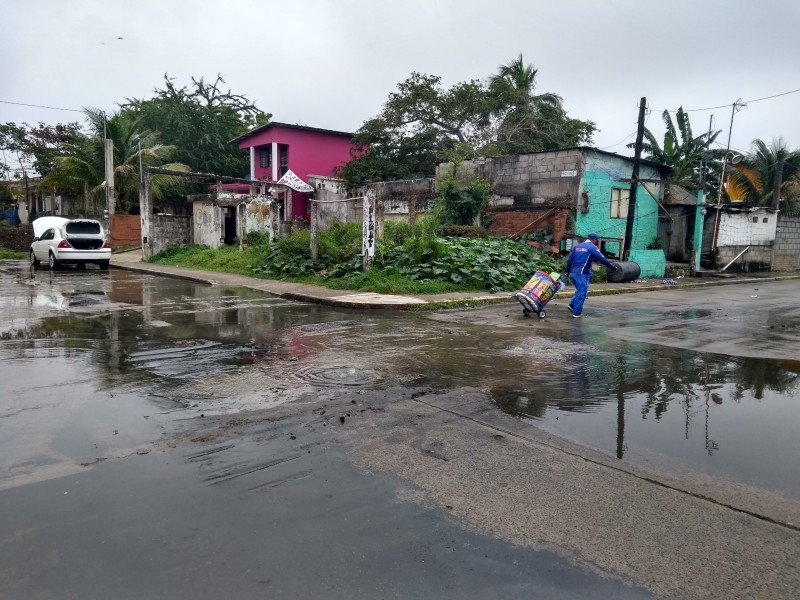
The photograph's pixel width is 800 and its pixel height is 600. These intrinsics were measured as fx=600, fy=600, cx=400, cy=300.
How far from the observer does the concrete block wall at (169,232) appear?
88.3 ft

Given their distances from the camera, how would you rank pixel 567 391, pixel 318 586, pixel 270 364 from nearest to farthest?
pixel 318 586
pixel 567 391
pixel 270 364

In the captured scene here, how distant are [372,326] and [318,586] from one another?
8169mm

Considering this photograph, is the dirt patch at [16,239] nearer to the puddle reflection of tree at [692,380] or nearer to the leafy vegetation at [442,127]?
the leafy vegetation at [442,127]

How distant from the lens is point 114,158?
104 ft

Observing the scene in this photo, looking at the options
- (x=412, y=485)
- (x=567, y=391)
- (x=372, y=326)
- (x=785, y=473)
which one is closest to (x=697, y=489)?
(x=785, y=473)

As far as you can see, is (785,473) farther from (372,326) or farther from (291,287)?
(291,287)

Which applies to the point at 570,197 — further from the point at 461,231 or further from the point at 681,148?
the point at 681,148

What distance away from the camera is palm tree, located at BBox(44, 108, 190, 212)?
31.1 m

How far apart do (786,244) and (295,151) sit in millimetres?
26986

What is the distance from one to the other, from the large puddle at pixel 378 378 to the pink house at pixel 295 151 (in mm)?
24617

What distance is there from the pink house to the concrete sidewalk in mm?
11468

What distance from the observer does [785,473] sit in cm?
447

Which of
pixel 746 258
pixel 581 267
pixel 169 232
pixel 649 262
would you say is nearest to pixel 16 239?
pixel 169 232

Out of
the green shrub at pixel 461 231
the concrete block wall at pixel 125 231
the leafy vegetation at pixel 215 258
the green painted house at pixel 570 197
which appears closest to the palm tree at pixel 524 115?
the green painted house at pixel 570 197
